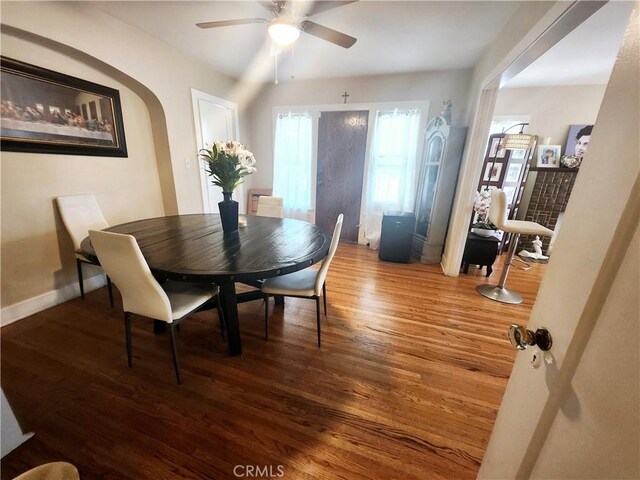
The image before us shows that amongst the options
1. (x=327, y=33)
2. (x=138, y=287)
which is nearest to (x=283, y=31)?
(x=327, y=33)

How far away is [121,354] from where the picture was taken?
166 centimetres

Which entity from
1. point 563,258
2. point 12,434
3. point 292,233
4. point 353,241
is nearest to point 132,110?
point 292,233

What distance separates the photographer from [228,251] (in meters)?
1.56

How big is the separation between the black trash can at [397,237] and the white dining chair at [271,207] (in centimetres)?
147

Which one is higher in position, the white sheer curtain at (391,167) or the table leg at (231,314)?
the white sheer curtain at (391,167)

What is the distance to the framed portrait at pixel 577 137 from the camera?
3.37m

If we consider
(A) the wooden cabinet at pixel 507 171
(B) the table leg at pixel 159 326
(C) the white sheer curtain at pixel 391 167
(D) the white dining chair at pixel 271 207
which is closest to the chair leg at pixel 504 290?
(A) the wooden cabinet at pixel 507 171

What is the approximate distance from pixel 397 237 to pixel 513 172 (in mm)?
2068

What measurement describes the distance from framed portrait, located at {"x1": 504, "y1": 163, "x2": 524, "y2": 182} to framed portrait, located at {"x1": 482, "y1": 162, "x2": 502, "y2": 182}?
0.38 ft

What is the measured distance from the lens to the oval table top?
1292 mm

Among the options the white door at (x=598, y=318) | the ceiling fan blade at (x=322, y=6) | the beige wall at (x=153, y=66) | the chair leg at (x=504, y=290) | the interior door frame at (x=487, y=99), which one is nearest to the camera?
the white door at (x=598, y=318)

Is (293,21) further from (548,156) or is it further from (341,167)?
(548,156)

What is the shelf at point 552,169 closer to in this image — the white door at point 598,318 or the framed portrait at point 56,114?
the white door at point 598,318

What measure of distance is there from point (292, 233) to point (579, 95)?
14.7ft
